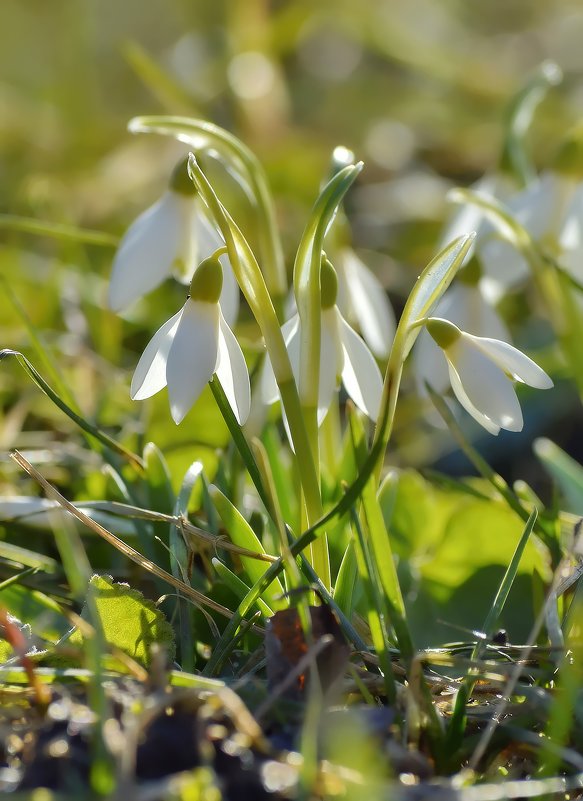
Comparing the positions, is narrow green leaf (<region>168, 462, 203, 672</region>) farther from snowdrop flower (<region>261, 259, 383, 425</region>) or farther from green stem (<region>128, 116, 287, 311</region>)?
green stem (<region>128, 116, 287, 311</region>)

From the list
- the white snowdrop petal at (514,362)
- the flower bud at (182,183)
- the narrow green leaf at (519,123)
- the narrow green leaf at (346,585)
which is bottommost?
the narrow green leaf at (346,585)

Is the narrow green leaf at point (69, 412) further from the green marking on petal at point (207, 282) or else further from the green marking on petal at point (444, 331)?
the green marking on petal at point (444, 331)

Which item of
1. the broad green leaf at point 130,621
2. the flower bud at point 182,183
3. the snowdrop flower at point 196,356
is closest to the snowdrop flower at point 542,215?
the flower bud at point 182,183

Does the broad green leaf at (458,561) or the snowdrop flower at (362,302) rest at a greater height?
the snowdrop flower at (362,302)

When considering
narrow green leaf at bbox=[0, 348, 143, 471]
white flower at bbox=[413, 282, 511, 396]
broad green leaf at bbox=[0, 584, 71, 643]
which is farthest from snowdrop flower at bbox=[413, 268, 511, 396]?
broad green leaf at bbox=[0, 584, 71, 643]

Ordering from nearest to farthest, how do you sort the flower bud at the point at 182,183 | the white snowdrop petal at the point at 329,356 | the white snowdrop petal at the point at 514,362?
the white snowdrop petal at the point at 514,362
the white snowdrop petal at the point at 329,356
the flower bud at the point at 182,183

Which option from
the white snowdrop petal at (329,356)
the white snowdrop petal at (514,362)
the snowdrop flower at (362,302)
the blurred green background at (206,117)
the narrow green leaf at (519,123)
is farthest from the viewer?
the blurred green background at (206,117)

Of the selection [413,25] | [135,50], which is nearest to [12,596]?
[135,50]
